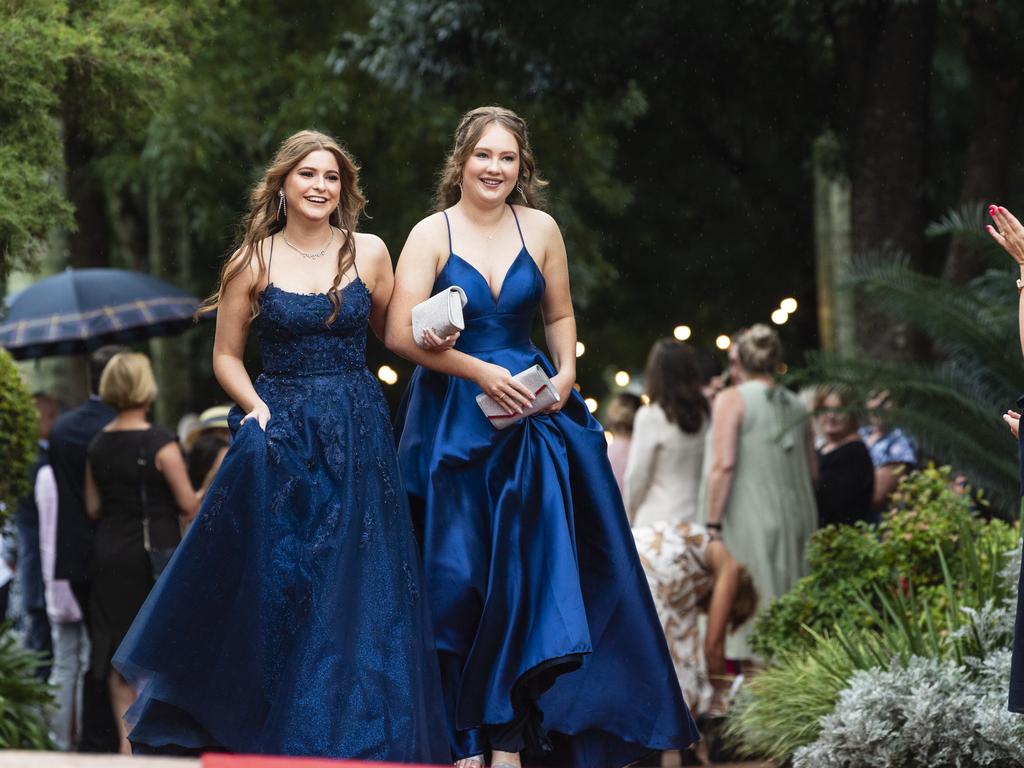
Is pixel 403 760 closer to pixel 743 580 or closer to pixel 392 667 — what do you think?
pixel 392 667

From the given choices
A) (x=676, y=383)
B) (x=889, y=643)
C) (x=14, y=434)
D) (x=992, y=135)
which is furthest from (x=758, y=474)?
(x=992, y=135)

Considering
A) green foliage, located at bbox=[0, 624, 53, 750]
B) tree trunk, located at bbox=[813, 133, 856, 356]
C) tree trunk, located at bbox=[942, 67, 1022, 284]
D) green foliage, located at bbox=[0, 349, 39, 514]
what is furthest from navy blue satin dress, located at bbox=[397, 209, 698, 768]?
tree trunk, located at bbox=[813, 133, 856, 356]

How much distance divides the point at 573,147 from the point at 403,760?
14130 millimetres

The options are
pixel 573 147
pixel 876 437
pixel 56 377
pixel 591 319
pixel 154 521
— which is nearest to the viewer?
pixel 154 521

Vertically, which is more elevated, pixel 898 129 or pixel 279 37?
pixel 279 37

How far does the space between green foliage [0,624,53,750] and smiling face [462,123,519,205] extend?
148 inches

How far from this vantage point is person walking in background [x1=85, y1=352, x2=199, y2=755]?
908 cm

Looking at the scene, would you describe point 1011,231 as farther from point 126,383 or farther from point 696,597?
point 126,383

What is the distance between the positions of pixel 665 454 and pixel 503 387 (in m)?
3.83

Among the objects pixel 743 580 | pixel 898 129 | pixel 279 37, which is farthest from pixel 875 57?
pixel 279 37

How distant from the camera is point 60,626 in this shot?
10.1 metres

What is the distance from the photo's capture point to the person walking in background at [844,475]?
34.0 feet

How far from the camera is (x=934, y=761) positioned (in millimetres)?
6770

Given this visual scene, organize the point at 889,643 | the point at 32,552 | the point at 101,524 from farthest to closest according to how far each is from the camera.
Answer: the point at 32,552 < the point at 101,524 < the point at 889,643
